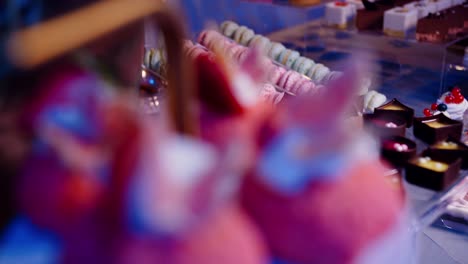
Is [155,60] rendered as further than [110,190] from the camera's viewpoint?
Yes

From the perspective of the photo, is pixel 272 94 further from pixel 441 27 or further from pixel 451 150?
pixel 441 27

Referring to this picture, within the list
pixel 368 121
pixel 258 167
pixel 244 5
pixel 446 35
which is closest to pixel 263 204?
pixel 258 167

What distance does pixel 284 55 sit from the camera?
3.07 meters

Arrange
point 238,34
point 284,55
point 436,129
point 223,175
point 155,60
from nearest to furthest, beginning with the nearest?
point 223,175 < point 436,129 < point 155,60 < point 284,55 < point 238,34

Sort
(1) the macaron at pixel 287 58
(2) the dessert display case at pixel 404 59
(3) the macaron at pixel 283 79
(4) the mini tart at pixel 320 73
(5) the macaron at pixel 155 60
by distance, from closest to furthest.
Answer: (2) the dessert display case at pixel 404 59 → (5) the macaron at pixel 155 60 → (3) the macaron at pixel 283 79 → (4) the mini tart at pixel 320 73 → (1) the macaron at pixel 287 58

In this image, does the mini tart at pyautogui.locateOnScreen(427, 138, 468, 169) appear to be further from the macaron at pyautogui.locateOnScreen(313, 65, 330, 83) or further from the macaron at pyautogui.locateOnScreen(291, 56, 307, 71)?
the macaron at pyautogui.locateOnScreen(291, 56, 307, 71)

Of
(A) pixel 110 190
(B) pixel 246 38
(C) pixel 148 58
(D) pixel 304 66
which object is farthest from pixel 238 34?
(A) pixel 110 190

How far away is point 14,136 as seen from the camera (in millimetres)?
471

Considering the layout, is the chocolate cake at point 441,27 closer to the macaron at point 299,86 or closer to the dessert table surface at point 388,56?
the dessert table surface at point 388,56

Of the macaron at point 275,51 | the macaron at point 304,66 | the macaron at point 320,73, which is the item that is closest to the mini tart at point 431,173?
the macaron at point 320,73

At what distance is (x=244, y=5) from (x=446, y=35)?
5.64 ft

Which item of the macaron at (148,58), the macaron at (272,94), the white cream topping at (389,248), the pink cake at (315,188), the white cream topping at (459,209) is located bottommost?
the white cream topping at (459,209)

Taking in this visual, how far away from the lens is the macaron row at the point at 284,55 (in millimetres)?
2795

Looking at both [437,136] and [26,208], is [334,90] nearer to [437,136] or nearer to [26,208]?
[26,208]
